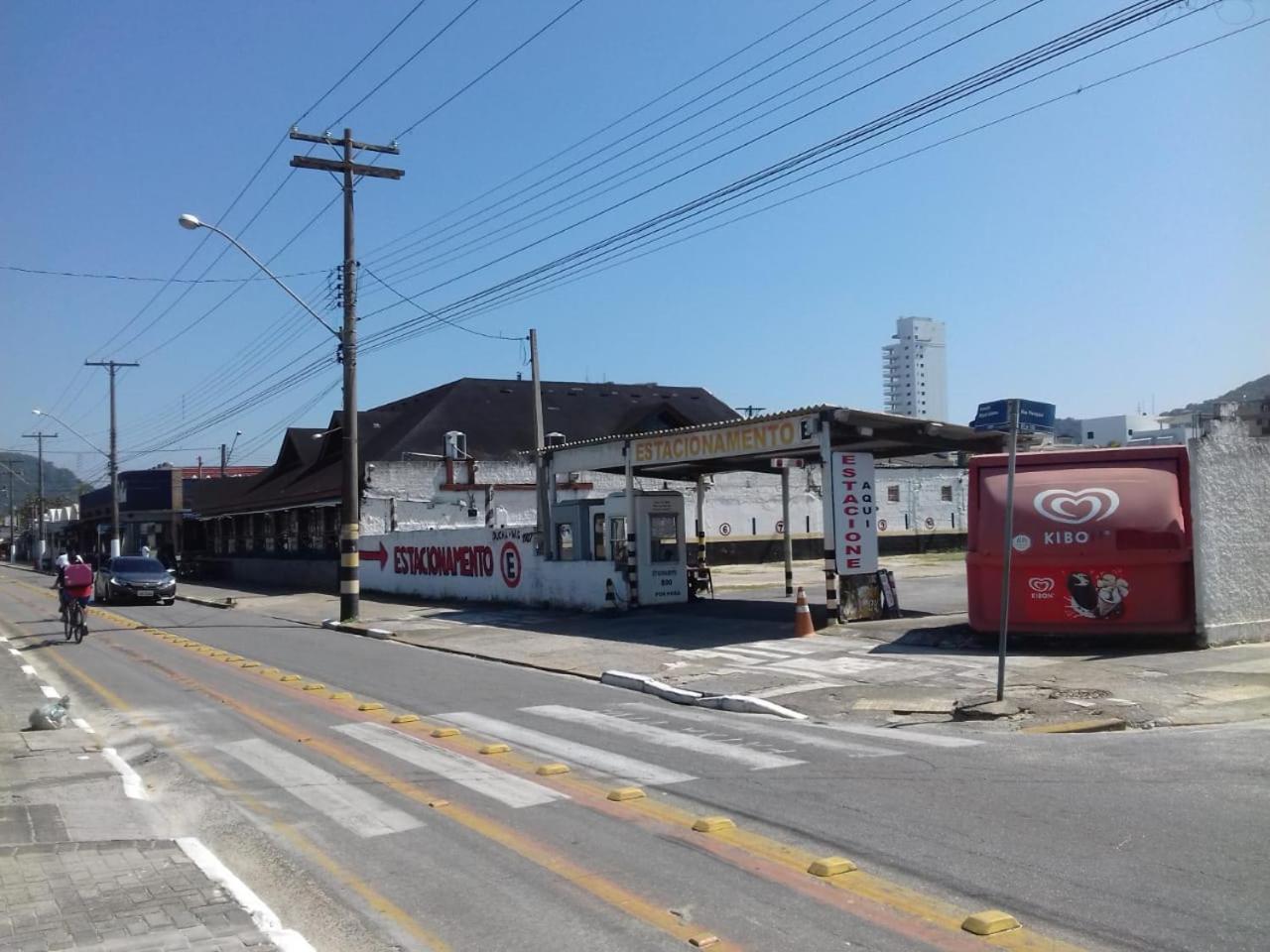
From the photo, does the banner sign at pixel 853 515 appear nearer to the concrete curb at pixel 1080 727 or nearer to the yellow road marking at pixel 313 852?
the concrete curb at pixel 1080 727

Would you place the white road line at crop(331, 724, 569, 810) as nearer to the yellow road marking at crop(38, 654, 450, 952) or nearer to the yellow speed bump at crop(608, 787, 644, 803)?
the yellow speed bump at crop(608, 787, 644, 803)

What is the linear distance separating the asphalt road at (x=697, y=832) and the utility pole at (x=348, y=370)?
13383 millimetres

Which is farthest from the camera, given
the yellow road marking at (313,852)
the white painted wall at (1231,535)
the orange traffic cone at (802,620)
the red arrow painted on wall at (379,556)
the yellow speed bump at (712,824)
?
the red arrow painted on wall at (379,556)

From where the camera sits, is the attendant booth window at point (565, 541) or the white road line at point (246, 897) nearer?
the white road line at point (246, 897)

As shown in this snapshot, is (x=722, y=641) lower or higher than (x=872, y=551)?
lower

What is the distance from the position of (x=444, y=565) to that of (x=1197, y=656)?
21.9 metres

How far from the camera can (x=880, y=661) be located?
625 inches

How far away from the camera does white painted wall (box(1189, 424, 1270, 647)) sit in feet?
50.8

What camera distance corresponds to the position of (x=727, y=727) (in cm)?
1141

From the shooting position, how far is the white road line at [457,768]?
841cm

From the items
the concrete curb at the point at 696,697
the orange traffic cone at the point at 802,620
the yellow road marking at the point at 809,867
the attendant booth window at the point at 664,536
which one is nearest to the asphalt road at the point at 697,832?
the yellow road marking at the point at 809,867

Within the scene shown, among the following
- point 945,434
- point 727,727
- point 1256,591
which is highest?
point 945,434

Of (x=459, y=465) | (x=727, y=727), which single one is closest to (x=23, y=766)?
(x=727, y=727)

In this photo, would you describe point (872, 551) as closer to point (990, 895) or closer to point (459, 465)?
point (990, 895)
